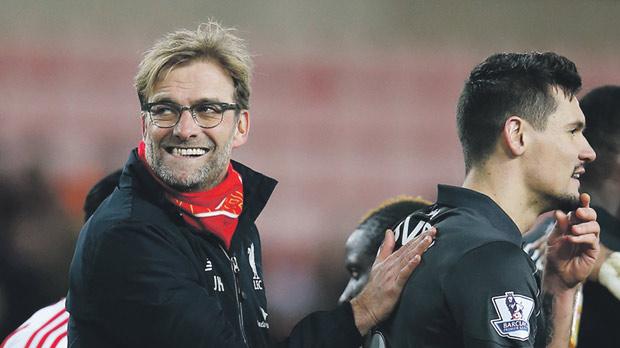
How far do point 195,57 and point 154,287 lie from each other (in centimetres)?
72

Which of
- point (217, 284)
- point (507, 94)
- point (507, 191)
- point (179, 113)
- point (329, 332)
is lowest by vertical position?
point (329, 332)

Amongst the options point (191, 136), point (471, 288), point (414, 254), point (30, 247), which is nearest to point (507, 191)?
point (414, 254)

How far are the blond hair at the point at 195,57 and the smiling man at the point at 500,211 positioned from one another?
65 cm

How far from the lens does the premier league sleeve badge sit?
8.50 ft

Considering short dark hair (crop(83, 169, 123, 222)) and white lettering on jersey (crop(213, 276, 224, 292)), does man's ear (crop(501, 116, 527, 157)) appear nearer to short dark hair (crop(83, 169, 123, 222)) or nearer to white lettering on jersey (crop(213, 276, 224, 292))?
white lettering on jersey (crop(213, 276, 224, 292))

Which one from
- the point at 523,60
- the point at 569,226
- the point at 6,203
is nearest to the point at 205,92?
the point at 523,60

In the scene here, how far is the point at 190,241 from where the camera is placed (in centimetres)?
305

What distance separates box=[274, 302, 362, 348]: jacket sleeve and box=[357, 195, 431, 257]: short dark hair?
954 mm

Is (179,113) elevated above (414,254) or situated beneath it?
elevated above

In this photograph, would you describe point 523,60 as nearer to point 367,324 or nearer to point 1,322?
point 367,324

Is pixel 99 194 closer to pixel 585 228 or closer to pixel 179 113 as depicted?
pixel 179 113

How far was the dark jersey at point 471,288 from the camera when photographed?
2.60 meters

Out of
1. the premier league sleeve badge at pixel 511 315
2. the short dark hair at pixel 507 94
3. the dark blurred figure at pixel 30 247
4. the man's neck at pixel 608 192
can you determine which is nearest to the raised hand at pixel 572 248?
the short dark hair at pixel 507 94

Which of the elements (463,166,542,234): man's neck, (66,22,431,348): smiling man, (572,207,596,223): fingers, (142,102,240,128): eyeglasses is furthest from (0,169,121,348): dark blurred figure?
(572,207,596,223): fingers
